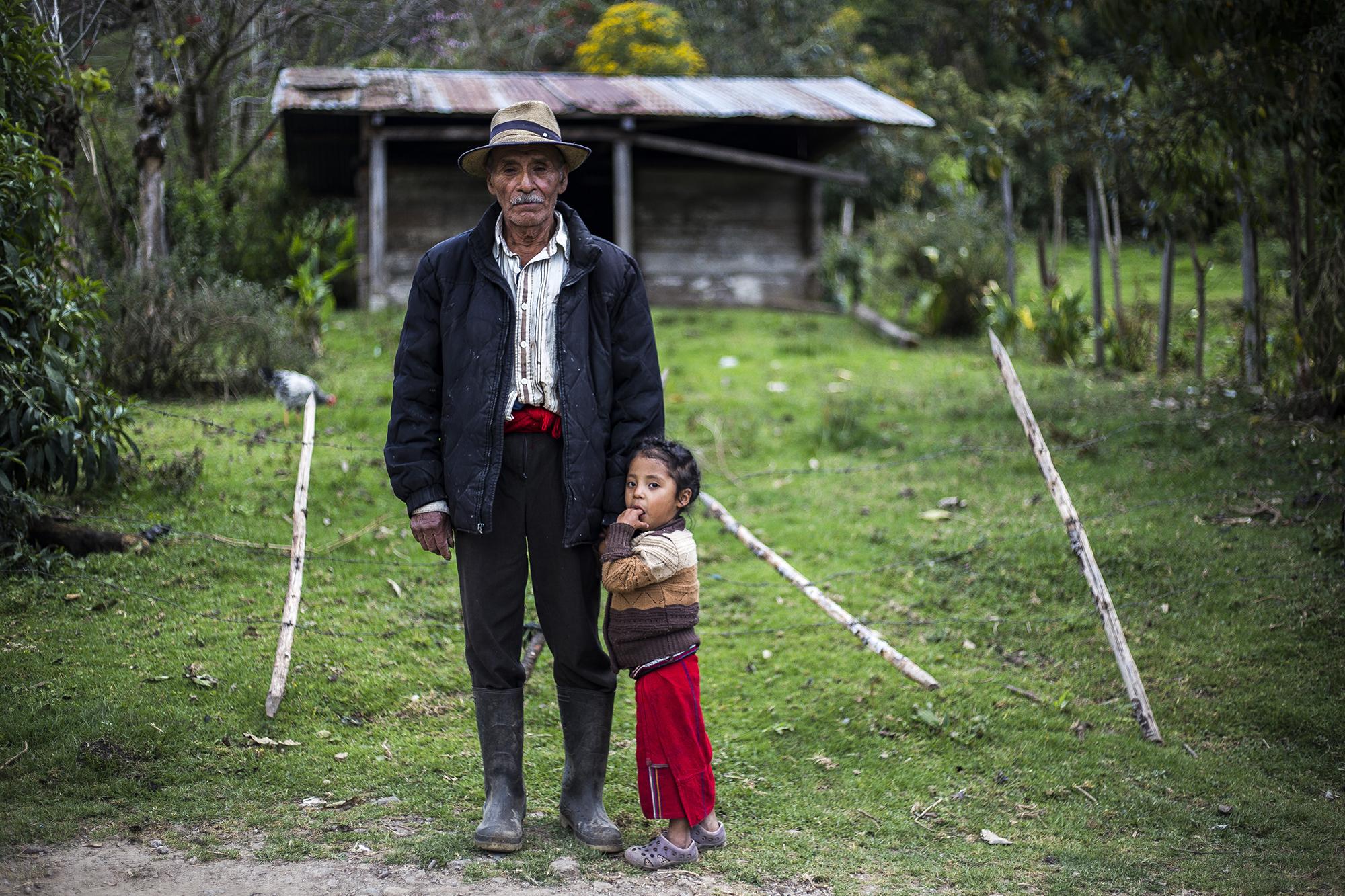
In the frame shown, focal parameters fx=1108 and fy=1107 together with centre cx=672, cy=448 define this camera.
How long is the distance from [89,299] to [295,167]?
1065 centimetres

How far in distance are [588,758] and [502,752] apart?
28cm

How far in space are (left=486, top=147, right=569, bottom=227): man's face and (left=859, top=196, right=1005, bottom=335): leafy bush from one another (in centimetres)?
1103

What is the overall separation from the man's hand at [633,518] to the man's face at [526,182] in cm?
93

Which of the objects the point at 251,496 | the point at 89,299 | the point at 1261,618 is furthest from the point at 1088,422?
the point at 89,299

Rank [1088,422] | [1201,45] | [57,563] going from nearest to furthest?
1. [57,563]
2. [1201,45]
3. [1088,422]

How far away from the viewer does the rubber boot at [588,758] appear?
3.56 meters

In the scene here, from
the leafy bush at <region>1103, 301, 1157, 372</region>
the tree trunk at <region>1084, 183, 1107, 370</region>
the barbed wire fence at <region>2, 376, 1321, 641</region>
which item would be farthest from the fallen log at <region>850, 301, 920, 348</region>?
the barbed wire fence at <region>2, 376, 1321, 641</region>

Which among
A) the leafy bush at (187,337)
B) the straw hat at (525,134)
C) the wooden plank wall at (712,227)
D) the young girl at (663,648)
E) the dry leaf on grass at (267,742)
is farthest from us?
the wooden plank wall at (712,227)

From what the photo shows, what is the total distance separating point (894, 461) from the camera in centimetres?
816

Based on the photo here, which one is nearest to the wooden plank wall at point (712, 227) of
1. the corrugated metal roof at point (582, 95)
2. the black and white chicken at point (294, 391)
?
the corrugated metal roof at point (582, 95)

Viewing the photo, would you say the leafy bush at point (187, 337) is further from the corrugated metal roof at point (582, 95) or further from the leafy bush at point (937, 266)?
the leafy bush at point (937, 266)

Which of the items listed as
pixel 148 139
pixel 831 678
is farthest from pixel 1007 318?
pixel 148 139

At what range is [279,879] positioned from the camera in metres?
3.24

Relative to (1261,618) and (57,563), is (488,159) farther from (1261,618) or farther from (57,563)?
(1261,618)
